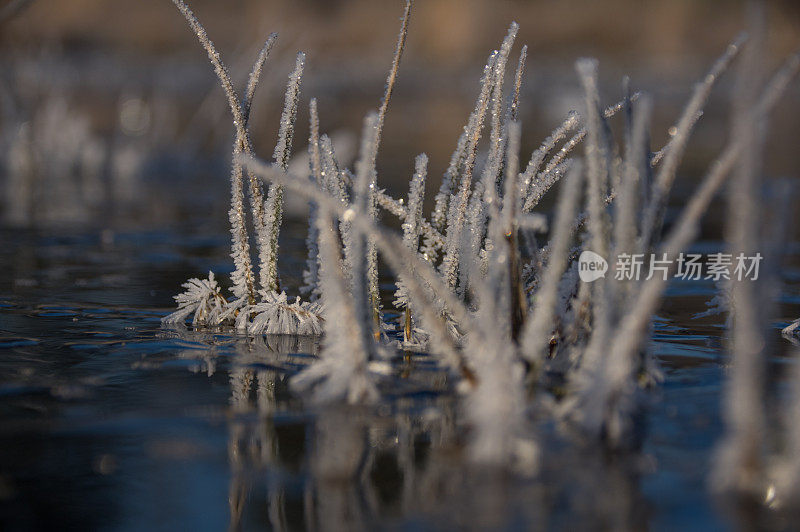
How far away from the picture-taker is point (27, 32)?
8672 millimetres

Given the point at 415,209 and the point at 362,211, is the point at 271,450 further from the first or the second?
the point at 415,209

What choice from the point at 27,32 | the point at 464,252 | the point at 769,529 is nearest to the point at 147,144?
the point at 27,32

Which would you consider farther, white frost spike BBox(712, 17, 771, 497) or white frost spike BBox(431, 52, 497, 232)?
white frost spike BBox(431, 52, 497, 232)

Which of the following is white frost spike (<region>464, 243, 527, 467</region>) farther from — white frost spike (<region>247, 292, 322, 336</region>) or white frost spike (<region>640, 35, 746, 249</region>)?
white frost spike (<region>247, 292, 322, 336</region>)

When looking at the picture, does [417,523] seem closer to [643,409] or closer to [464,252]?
[643,409]

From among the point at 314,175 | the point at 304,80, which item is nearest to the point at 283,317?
the point at 314,175

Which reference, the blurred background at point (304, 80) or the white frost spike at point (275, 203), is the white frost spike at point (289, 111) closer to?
the white frost spike at point (275, 203)

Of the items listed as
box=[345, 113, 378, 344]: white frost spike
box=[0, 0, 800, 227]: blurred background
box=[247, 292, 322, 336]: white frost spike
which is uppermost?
box=[0, 0, 800, 227]: blurred background

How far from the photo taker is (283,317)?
3234 mm

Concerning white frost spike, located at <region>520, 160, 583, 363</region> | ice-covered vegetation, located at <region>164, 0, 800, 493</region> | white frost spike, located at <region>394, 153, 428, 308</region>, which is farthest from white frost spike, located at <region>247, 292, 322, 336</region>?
white frost spike, located at <region>520, 160, 583, 363</region>

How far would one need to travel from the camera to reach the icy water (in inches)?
74.8

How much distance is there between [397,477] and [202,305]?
1526 millimetres

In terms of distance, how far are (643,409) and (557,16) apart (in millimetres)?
24051

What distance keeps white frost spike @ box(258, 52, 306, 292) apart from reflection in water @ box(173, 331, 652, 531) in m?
0.71
